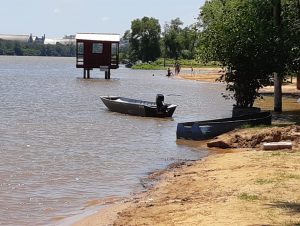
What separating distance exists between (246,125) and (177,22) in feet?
425

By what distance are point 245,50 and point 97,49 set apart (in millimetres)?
48686

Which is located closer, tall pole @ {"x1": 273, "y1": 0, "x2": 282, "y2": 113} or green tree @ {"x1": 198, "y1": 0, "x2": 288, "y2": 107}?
green tree @ {"x1": 198, "y1": 0, "x2": 288, "y2": 107}

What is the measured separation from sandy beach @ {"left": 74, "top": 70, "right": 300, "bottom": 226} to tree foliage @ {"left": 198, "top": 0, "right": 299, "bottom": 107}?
9.01m

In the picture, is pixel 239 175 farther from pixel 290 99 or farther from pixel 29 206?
pixel 290 99

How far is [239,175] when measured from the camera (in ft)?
41.5

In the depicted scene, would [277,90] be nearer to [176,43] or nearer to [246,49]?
[246,49]

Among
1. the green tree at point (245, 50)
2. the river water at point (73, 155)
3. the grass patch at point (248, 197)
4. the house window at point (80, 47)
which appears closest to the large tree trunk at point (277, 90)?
the green tree at point (245, 50)

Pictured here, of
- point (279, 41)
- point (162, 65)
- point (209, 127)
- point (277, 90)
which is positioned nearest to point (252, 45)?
point (279, 41)

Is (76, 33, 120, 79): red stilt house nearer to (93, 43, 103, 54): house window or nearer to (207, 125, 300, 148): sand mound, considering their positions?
(93, 43, 103, 54): house window

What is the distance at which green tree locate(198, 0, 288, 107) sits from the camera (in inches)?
964

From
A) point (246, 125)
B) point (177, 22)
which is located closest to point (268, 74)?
point (246, 125)

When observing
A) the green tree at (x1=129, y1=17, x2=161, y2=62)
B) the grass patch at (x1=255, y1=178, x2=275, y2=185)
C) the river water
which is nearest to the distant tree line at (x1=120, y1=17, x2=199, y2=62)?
the green tree at (x1=129, y1=17, x2=161, y2=62)

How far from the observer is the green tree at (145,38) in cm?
14271

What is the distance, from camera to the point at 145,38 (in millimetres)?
144875
